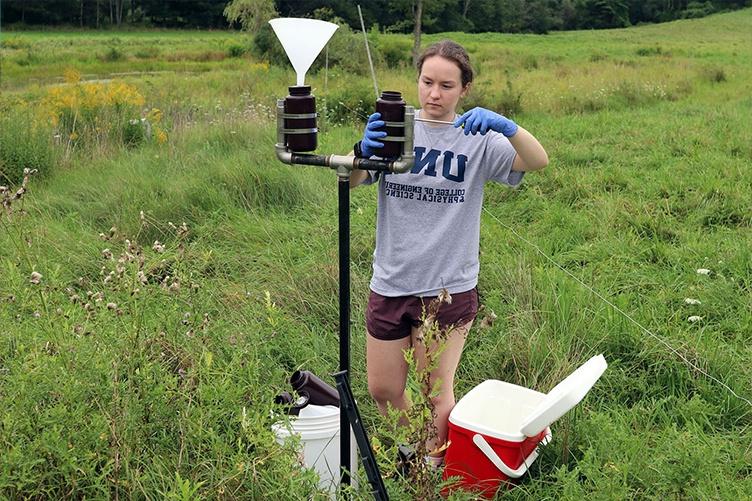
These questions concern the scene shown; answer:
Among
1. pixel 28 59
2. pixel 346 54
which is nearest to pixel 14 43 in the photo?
pixel 28 59

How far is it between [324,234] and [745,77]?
1346 cm

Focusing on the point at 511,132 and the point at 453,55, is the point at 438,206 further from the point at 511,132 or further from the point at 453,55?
the point at 453,55

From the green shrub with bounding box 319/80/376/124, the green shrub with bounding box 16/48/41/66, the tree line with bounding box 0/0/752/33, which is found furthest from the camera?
the tree line with bounding box 0/0/752/33

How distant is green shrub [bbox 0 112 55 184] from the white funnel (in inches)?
201

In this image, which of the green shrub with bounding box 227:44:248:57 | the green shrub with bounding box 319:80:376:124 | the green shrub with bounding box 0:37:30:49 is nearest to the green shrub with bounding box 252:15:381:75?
the green shrub with bounding box 319:80:376:124

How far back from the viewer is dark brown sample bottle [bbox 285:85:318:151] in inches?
67.8

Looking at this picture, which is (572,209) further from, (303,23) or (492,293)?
(303,23)

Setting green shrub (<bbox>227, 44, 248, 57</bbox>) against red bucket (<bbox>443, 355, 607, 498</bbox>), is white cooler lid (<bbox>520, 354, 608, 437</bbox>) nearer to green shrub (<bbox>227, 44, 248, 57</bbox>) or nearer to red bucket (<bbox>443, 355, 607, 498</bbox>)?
red bucket (<bbox>443, 355, 607, 498</bbox>)

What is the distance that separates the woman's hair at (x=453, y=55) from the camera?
211cm

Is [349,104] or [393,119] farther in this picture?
[349,104]

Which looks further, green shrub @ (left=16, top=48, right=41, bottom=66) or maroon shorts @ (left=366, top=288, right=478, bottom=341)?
green shrub @ (left=16, top=48, right=41, bottom=66)

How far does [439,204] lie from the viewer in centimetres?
218

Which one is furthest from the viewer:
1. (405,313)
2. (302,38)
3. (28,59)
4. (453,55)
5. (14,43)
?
(14,43)

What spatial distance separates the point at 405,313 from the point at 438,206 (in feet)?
1.16
